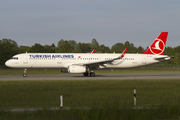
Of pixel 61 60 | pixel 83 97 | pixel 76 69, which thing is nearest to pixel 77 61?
pixel 61 60

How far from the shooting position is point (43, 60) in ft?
118

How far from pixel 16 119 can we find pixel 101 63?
26586 millimetres

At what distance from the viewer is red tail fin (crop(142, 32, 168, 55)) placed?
42000 millimetres

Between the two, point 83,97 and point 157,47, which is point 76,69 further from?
point 83,97

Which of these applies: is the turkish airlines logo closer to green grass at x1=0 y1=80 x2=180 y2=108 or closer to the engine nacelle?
the engine nacelle

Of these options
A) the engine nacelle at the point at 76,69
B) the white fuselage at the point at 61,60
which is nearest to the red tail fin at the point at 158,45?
the white fuselage at the point at 61,60

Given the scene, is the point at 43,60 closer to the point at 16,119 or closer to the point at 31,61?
the point at 31,61

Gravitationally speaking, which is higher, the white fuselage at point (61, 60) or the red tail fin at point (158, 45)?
the red tail fin at point (158, 45)

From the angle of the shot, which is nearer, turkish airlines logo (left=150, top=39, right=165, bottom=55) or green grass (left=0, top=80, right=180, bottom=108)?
green grass (left=0, top=80, right=180, bottom=108)

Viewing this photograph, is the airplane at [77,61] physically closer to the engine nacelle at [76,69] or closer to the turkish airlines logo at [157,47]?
the engine nacelle at [76,69]

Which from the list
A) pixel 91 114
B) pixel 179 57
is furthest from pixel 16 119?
pixel 179 57

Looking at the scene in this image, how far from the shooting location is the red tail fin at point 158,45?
138 ft

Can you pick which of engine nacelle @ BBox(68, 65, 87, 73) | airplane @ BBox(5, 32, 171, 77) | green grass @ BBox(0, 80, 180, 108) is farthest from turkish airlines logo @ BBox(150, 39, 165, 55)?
green grass @ BBox(0, 80, 180, 108)

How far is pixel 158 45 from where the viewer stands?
42.1m
